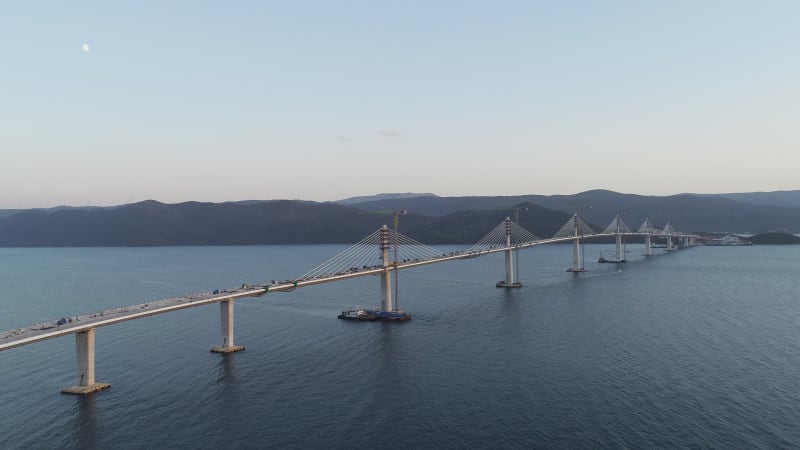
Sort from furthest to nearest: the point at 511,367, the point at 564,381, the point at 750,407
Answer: the point at 511,367
the point at 564,381
the point at 750,407

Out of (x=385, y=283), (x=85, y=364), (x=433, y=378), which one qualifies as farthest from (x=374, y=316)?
(x=85, y=364)

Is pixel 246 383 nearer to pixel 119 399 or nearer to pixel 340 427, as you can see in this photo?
pixel 119 399

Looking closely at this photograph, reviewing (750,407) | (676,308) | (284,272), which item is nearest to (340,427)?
(750,407)

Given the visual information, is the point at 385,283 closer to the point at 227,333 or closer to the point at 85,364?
the point at 227,333

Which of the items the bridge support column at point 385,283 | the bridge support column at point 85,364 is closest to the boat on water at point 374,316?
the bridge support column at point 385,283

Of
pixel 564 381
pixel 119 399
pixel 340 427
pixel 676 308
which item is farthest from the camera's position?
pixel 676 308

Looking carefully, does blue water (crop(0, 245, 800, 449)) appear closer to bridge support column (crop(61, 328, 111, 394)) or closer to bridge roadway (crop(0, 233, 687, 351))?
bridge support column (crop(61, 328, 111, 394))

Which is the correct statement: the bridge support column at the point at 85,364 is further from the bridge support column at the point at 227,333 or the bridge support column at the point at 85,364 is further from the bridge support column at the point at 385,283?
the bridge support column at the point at 385,283
